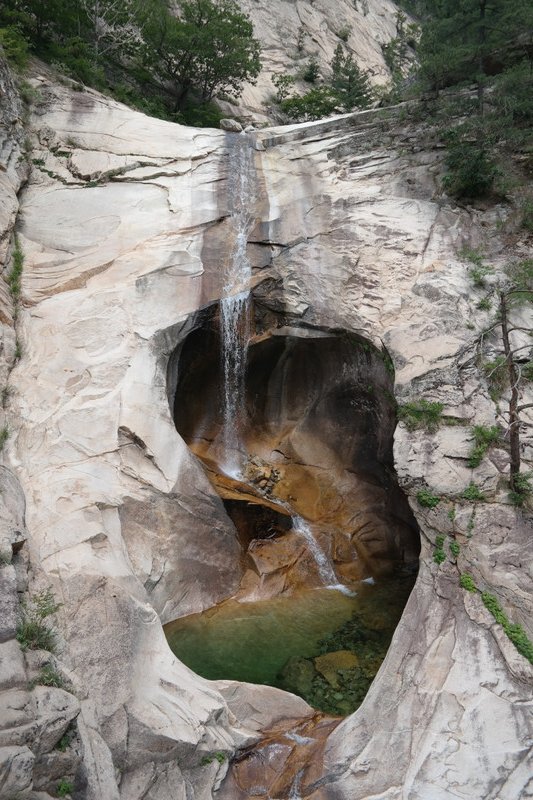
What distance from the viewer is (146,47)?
20422 millimetres

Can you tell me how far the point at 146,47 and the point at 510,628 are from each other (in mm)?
23092

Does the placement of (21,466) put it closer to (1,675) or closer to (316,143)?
(1,675)

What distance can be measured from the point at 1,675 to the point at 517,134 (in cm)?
1515

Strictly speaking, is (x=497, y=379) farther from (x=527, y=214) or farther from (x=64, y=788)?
(x=64, y=788)

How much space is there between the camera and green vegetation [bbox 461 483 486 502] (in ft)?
27.3

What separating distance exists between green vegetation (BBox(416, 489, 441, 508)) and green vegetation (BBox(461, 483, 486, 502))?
430mm

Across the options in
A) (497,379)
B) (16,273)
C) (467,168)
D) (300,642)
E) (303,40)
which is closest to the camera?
(300,642)

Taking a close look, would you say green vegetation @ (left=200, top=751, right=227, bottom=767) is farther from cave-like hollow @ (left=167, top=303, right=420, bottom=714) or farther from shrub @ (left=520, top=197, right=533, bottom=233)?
shrub @ (left=520, top=197, right=533, bottom=233)

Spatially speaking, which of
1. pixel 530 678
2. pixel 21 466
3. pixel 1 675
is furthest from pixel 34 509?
pixel 530 678

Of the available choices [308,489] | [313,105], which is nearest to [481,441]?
[308,489]

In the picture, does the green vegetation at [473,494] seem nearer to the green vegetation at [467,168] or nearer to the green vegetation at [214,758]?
the green vegetation at [214,758]

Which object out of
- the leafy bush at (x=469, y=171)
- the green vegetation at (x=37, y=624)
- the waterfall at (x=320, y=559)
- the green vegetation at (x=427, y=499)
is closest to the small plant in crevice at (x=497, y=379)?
the green vegetation at (x=427, y=499)

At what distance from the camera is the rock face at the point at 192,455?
6.14 metres

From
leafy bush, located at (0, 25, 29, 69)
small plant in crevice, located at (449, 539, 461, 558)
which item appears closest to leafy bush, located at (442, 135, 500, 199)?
small plant in crevice, located at (449, 539, 461, 558)
